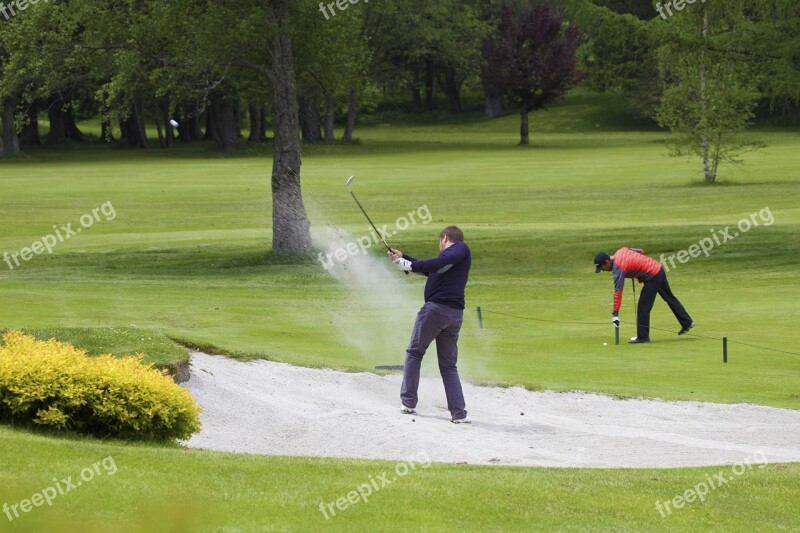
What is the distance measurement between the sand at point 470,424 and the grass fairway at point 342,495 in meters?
1.45

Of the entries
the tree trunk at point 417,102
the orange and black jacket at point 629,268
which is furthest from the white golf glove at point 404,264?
the tree trunk at point 417,102

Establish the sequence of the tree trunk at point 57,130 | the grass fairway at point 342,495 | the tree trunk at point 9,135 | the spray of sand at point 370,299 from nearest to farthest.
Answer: the grass fairway at point 342,495, the spray of sand at point 370,299, the tree trunk at point 9,135, the tree trunk at point 57,130

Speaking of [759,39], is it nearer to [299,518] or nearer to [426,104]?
[299,518]

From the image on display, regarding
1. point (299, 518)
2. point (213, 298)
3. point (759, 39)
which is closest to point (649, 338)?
point (213, 298)

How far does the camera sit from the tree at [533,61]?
9219 centimetres

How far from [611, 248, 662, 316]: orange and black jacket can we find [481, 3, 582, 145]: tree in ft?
237

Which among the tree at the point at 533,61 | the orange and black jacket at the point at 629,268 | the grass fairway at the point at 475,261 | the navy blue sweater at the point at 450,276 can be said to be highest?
the tree at the point at 533,61

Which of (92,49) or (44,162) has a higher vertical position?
(92,49)

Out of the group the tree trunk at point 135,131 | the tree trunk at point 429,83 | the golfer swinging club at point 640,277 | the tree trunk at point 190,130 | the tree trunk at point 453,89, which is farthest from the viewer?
the tree trunk at point 453,89

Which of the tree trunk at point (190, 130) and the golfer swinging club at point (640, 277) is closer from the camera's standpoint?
the golfer swinging club at point (640, 277)

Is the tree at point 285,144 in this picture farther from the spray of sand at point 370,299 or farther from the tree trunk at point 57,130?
the tree trunk at point 57,130

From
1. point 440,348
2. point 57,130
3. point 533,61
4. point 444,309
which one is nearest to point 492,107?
point 533,61

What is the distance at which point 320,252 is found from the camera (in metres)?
35.9

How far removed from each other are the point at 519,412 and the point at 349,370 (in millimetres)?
2777
